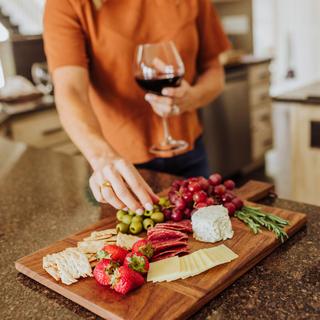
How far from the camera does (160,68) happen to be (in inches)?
53.4

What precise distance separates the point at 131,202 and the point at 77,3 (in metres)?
0.74

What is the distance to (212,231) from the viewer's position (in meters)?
0.99

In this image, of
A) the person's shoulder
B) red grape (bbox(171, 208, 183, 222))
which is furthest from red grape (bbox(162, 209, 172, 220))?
the person's shoulder

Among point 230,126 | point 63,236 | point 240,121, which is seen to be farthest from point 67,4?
point 240,121

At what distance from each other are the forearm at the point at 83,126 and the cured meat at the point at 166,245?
0.92 feet

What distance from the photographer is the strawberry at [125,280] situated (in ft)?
2.74

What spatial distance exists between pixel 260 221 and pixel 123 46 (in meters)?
0.79

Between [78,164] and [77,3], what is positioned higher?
[77,3]

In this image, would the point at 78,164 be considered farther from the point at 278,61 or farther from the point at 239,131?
the point at 278,61

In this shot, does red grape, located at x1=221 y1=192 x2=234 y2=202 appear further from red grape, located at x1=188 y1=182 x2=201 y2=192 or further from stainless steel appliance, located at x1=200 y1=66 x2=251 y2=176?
stainless steel appliance, located at x1=200 y1=66 x2=251 y2=176

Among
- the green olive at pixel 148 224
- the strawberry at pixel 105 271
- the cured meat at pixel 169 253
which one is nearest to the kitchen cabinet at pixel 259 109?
the green olive at pixel 148 224

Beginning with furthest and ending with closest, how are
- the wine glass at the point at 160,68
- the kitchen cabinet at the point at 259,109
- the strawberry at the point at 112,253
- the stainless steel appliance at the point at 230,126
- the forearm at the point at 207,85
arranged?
the kitchen cabinet at the point at 259,109 → the stainless steel appliance at the point at 230,126 → the forearm at the point at 207,85 → the wine glass at the point at 160,68 → the strawberry at the point at 112,253

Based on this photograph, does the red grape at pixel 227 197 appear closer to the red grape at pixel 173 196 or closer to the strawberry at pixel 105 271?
the red grape at pixel 173 196

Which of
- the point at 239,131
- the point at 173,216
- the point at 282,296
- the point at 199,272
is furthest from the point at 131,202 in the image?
the point at 239,131
